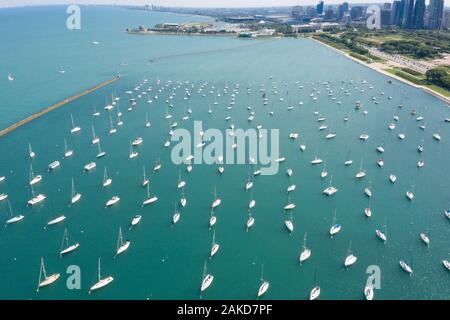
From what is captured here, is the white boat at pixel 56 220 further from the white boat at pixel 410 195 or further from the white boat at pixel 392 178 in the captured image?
the white boat at pixel 392 178

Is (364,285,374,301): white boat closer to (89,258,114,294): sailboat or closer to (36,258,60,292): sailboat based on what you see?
(89,258,114,294): sailboat

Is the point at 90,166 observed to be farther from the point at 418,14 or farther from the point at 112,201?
the point at 418,14

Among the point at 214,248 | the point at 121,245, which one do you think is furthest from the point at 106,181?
the point at 214,248

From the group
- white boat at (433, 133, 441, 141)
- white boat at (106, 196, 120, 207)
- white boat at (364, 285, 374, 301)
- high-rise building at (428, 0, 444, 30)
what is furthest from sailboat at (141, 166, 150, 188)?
high-rise building at (428, 0, 444, 30)

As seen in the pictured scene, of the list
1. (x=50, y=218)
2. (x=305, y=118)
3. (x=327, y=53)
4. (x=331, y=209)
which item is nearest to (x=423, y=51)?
(x=327, y=53)

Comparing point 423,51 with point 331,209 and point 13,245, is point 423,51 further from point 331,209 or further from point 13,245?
point 13,245
